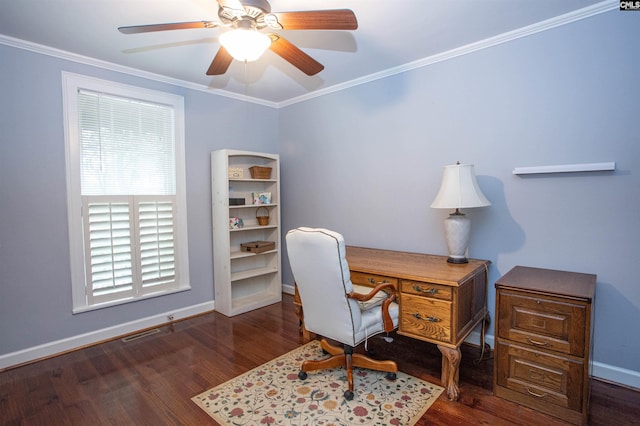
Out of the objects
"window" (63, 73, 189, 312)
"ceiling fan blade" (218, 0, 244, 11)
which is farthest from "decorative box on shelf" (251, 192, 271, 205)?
"ceiling fan blade" (218, 0, 244, 11)

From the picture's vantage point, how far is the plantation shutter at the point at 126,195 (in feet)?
9.41

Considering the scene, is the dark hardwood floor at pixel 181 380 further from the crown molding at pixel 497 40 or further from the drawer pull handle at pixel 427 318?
the crown molding at pixel 497 40

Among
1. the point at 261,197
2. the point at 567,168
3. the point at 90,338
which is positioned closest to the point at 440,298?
the point at 567,168

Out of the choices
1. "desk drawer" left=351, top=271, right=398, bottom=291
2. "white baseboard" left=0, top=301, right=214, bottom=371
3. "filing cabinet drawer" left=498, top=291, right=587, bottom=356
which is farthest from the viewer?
"white baseboard" left=0, top=301, right=214, bottom=371

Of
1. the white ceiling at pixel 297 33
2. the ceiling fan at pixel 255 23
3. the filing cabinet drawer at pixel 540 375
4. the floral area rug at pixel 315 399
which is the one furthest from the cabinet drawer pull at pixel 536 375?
the white ceiling at pixel 297 33

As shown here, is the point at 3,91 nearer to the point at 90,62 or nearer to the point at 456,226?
the point at 90,62

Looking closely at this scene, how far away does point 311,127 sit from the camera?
3932 millimetres

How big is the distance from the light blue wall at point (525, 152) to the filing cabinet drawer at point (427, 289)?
2.72 ft

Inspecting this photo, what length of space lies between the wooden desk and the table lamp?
0.14 metres

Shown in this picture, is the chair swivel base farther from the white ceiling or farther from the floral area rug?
the white ceiling

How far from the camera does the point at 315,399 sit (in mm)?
2072

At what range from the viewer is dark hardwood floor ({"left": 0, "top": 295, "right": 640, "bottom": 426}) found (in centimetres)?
191

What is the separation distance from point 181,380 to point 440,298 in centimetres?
185

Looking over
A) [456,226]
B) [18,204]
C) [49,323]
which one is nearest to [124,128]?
[18,204]
